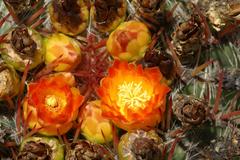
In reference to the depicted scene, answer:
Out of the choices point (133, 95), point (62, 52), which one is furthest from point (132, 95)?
point (62, 52)

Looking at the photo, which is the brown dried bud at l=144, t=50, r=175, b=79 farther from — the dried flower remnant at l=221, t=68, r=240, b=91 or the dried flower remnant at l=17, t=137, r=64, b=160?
the dried flower remnant at l=17, t=137, r=64, b=160

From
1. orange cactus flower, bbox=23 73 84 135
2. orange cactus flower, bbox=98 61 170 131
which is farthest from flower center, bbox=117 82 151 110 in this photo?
orange cactus flower, bbox=23 73 84 135

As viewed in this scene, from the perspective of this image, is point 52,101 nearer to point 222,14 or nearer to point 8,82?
point 8,82

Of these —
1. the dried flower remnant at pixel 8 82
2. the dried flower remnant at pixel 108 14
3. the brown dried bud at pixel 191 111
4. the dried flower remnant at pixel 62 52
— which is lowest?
the brown dried bud at pixel 191 111

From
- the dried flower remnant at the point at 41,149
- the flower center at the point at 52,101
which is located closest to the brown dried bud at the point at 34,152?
the dried flower remnant at the point at 41,149

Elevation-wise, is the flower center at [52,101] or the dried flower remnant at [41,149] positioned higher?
→ the flower center at [52,101]

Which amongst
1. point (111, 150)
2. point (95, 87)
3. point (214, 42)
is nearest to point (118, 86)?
point (95, 87)

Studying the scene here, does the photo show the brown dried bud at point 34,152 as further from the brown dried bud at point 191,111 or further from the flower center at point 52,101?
the brown dried bud at point 191,111

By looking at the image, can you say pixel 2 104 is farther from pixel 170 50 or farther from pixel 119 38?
pixel 170 50
